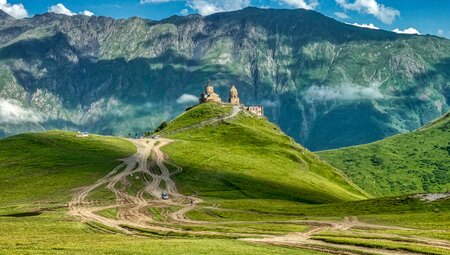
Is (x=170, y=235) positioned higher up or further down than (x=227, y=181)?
further down

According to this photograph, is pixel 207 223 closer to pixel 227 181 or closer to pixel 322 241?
pixel 322 241

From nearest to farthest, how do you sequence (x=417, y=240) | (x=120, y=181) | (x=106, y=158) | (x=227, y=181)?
(x=417, y=240) < (x=120, y=181) < (x=227, y=181) < (x=106, y=158)

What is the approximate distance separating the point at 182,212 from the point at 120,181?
42.2m

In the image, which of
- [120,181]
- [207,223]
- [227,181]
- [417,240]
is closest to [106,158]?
[120,181]

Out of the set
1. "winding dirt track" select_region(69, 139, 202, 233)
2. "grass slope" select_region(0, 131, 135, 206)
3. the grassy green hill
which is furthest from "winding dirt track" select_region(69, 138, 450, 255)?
"grass slope" select_region(0, 131, 135, 206)

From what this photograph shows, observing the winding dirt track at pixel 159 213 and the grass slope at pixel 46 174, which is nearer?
the winding dirt track at pixel 159 213

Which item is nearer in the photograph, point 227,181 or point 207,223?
point 207,223

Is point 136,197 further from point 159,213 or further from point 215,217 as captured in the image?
point 215,217

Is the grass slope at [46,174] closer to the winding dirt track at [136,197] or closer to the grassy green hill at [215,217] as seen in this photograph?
the grassy green hill at [215,217]

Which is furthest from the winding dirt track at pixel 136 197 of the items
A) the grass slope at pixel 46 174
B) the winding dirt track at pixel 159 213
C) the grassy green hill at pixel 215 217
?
the grass slope at pixel 46 174

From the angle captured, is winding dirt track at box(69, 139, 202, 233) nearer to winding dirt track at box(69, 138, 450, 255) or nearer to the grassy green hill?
winding dirt track at box(69, 138, 450, 255)

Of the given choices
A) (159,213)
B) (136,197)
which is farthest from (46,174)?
(159,213)

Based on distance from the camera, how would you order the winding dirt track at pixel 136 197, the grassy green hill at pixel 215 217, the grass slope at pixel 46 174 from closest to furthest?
the grassy green hill at pixel 215 217 → the winding dirt track at pixel 136 197 → the grass slope at pixel 46 174

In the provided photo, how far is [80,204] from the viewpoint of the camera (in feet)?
445
